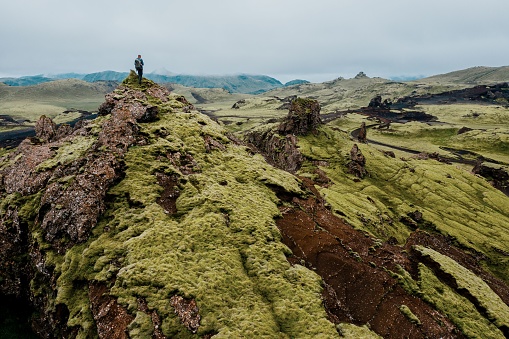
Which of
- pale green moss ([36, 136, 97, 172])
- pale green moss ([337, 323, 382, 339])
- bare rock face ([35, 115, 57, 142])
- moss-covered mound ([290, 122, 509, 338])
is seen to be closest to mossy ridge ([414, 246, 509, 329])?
moss-covered mound ([290, 122, 509, 338])

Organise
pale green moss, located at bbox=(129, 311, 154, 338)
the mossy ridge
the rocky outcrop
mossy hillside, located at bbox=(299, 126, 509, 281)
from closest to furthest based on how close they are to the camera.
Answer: pale green moss, located at bbox=(129, 311, 154, 338) < the mossy ridge < mossy hillside, located at bbox=(299, 126, 509, 281) < the rocky outcrop

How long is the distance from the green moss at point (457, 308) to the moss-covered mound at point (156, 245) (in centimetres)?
971

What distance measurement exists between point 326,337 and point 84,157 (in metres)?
25.6

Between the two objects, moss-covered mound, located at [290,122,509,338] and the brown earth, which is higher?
the brown earth

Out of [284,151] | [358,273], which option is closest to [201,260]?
[358,273]

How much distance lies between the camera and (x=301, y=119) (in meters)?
97.6

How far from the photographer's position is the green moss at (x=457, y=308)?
2170cm

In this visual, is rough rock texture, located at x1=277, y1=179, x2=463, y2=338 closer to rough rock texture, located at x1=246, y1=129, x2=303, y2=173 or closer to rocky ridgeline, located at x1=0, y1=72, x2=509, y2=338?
rocky ridgeline, located at x1=0, y1=72, x2=509, y2=338

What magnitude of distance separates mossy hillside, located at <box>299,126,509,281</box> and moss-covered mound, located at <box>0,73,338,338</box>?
675 inches

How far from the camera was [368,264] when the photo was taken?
80.2ft

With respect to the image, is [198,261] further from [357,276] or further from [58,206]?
[58,206]

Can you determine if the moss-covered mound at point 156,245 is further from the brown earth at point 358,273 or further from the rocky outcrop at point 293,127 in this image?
the rocky outcrop at point 293,127

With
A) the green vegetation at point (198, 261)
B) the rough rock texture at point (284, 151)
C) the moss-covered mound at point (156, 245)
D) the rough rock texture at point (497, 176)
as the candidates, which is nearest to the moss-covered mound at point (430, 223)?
the rough rock texture at point (284, 151)

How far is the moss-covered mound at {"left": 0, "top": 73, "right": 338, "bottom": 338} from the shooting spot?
17688mm
